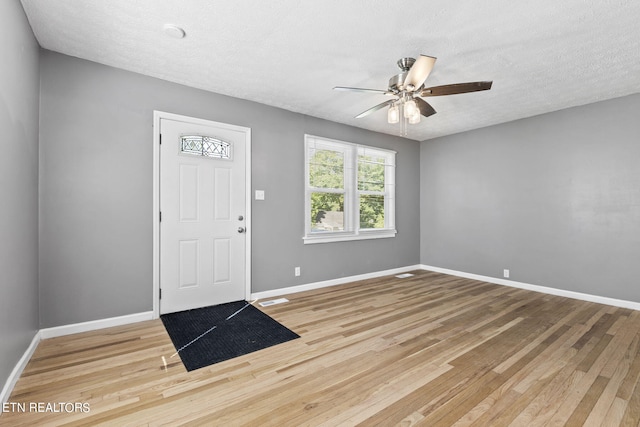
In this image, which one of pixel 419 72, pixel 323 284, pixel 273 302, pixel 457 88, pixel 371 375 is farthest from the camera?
pixel 323 284

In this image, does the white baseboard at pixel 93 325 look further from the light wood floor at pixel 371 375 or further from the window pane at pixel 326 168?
the window pane at pixel 326 168

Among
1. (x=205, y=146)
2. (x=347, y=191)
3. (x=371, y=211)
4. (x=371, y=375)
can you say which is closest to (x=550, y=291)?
(x=371, y=211)

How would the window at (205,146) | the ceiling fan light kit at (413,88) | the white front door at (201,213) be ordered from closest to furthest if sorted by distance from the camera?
the ceiling fan light kit at (413,88)
the white front door at (201,213)
the window at (205,146)

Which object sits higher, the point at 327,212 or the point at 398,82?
the point at 398,82

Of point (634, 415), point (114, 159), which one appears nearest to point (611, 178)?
point (634, 415)

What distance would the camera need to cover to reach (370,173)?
17.3 ft

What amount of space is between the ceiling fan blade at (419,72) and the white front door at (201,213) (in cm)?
218

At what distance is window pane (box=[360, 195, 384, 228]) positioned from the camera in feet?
17.0

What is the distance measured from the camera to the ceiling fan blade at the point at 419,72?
87.5 inches

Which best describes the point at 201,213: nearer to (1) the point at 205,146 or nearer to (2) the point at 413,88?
(1) the point at 205,146

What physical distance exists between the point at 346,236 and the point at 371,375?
2.84m

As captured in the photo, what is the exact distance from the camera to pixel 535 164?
4.43 m

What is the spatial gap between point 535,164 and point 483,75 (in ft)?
7.08

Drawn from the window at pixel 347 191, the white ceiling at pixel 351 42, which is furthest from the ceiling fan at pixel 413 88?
the window at pixel 347 191
